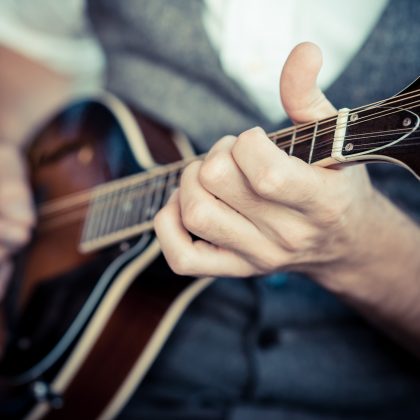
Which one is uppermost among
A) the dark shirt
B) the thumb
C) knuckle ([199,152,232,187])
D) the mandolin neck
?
the thumb

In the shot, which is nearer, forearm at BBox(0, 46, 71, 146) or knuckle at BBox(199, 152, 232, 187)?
knuckle at BBox(199, 152, 232, 187)

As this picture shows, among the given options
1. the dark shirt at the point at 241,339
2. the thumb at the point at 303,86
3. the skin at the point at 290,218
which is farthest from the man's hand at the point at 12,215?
the thumb at the point at 303,86

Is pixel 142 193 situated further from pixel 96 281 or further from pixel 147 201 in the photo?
pixel 96 281

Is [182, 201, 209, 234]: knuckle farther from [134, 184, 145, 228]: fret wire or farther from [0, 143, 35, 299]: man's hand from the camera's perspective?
[0, 143, 35, 299]: man's hand

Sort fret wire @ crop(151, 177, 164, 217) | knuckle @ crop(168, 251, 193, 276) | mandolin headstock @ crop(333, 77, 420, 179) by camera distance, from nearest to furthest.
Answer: mandolin headstock @ crop(333, 77, 420, 179)
knuckle @ crop(168, 251, 193, 276)
fret wire @ crop(151, 177, 164, 217)

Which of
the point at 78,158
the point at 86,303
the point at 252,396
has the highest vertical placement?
the point at 78,158

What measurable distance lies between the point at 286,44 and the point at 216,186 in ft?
0.92

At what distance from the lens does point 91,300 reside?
0.70 meters

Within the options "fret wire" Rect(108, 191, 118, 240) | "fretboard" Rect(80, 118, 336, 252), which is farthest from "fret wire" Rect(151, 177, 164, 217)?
"fret wire" Rect(108, 191, 118, 240)

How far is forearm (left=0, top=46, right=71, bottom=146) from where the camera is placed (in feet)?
3.43

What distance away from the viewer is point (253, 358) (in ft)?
2.51

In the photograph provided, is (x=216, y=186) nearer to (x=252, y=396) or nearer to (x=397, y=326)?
(x=397, y=326)

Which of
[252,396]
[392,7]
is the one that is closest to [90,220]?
[252,396]

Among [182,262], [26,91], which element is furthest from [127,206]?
[26,91]
